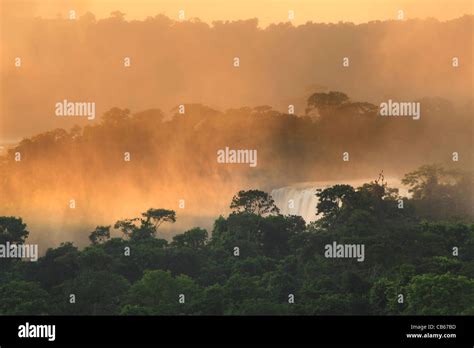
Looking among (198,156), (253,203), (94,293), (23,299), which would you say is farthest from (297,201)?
(23,299)

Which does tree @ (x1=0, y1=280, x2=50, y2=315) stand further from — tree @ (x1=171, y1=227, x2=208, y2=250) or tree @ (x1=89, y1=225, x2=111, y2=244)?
tree @ (x1=89, y1=225, x2=111, y2=244)

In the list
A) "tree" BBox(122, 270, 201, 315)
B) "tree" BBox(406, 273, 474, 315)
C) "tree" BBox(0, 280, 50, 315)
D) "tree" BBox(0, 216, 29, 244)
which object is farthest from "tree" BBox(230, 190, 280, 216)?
"tree" BBox(406, 273, 474, 315)

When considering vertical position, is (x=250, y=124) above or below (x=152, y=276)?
above

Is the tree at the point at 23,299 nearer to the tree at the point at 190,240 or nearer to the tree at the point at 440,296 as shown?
the tree at the point at 190,240

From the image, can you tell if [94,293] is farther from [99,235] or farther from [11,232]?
[11,232]

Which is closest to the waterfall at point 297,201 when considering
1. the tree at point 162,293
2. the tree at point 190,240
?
the tree at point 190,240

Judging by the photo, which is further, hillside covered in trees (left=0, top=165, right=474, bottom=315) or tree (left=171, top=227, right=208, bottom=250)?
tree (left=171, top=227, right=208, bottom=250)
